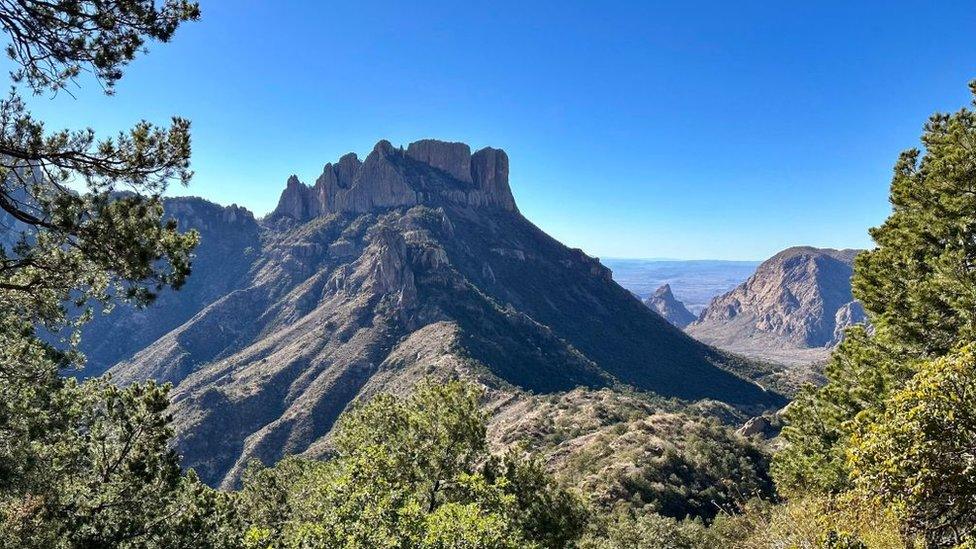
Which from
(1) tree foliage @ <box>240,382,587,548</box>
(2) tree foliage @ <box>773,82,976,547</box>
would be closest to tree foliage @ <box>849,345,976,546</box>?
(2) tree foliage @ <box>773,82,976,547</box>

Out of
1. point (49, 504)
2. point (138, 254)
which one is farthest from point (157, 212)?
point (49, 504)

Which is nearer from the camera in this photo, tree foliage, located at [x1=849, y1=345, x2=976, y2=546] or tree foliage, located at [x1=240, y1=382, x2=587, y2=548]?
tree foliage, located at [x1=849, y1=345, x2=976, y2=546]

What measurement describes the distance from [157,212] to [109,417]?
38.5 ft

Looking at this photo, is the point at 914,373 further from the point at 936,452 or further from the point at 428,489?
the point at 428,489

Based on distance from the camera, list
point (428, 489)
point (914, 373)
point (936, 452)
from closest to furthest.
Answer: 1. point (936, 452)
2. point (428, 489)
3. point (914, 373)

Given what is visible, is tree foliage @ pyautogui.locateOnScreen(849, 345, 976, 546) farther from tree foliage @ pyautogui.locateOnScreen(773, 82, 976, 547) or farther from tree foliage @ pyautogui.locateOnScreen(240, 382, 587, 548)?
tree foliage @ pyautogui.locateOnScreen(240, 382, 587, 548)

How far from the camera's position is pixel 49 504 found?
49.4ft

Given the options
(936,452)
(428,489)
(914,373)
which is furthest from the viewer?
(914,373)

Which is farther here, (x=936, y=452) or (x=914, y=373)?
(x=914, y=373)

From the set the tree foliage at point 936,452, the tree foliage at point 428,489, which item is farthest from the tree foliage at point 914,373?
the tree foliage at point 428,489

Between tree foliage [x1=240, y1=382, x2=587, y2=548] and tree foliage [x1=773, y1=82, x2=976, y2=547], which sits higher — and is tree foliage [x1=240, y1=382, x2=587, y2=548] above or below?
below

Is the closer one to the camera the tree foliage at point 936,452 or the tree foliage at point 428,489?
the tree foliage at point 936,452

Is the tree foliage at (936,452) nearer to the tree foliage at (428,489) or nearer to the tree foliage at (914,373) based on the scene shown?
the tree foliage at (914,373)

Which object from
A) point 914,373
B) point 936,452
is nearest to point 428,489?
point 936,452
